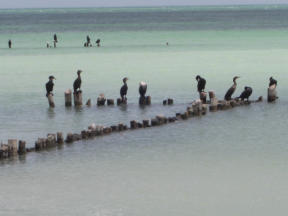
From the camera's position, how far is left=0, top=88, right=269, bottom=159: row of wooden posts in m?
19.2

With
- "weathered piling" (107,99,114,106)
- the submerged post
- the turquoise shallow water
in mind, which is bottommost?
the turquoise shallow water

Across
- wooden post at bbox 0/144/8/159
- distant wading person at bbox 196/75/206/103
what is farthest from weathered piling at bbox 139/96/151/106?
wooden post at bbox 0/144/8/159

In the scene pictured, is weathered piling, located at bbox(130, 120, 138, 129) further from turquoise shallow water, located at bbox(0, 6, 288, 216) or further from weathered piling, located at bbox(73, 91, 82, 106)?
weathered piling, located at bbox(73, 91, 82, 106)

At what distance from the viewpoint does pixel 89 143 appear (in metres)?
20.8

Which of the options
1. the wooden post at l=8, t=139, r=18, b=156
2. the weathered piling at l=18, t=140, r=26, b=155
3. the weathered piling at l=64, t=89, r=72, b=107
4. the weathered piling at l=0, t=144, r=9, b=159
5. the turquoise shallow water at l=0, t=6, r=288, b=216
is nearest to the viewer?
the turquoise shallow water at l=0, t=6, r=288, b=216

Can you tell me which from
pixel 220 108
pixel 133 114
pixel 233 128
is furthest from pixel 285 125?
pixel 133 114

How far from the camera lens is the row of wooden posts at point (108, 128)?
19172mm

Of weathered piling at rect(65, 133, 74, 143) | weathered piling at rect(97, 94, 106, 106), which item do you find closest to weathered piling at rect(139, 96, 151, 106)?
weathered piling at rect(97, 94, 106, 106)

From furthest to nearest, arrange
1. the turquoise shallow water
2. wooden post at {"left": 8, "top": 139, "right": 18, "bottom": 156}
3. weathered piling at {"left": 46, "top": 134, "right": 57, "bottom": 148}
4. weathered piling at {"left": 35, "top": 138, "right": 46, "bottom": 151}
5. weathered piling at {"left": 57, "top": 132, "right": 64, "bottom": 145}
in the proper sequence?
1. weathered piling at {"left": 57, "top": 132, "right": 64, "bottom": 145}
2. weathered piling at {"left": 46, "top": 134, "right": 57, "bottom": 148}
3. weathered piling at {"left": 35, "top": 138, "right": 46, "bottom": 151}
4. wooden post at {"left": 8, "top": 139, "right": 18, "bottom": 156}
5. the turquoise shallow water

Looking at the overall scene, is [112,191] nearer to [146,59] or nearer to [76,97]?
[76,97]

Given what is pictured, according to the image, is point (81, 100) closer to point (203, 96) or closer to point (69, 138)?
point (203, 96)

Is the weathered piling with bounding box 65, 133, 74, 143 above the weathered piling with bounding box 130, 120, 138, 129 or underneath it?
underneath

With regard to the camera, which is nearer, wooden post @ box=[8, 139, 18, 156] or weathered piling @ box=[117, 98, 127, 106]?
wooden post @ box=[8, 139, 18, 156]

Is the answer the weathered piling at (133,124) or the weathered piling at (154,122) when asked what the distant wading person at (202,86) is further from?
the weathered piling at (133,124)
